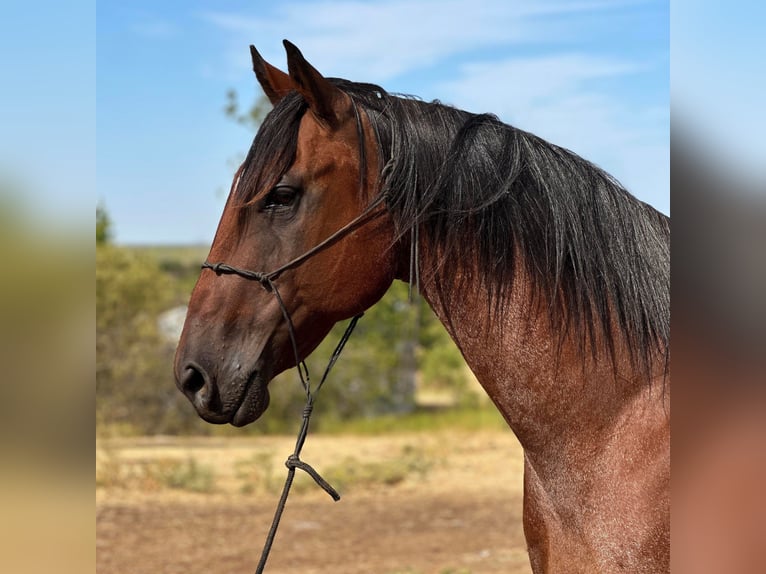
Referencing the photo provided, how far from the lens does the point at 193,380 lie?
2096 millimetres

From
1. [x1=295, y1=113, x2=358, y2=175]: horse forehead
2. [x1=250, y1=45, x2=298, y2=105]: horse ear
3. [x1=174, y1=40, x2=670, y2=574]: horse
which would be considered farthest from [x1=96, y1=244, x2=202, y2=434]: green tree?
[x1=295, y1=113, x2=358, y2=175]: horse forehead

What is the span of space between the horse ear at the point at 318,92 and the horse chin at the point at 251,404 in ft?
2.33

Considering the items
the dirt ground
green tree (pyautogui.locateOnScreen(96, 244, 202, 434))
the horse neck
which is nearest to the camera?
the horse neck

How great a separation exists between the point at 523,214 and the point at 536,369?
0.41m

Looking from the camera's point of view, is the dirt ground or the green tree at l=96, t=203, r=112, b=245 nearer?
the dirt ground

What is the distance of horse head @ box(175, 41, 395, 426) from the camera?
2.09 m

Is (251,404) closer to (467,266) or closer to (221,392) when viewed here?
(221,392)

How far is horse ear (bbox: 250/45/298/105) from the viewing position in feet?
7.63

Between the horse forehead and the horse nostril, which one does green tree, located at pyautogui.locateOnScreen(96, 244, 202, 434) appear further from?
the horse forehead

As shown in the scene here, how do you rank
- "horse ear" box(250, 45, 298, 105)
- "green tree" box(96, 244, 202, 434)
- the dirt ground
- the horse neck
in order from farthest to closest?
1. "green tree" box(96, 244, 202, 434)
2. the dirt ground
3. "horse ear" box(250, 45, 298, 105)
4. the horse neck

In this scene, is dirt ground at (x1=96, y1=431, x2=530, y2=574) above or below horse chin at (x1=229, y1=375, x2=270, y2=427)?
below

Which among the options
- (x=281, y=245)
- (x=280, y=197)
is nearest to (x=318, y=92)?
(x=280, y=197)
